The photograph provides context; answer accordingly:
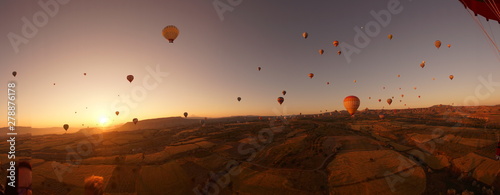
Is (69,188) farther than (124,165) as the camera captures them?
No

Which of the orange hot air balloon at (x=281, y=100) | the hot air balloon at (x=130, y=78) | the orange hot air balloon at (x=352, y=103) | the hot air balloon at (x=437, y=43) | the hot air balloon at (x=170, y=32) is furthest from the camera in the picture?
the orange hot air balloon at (x=281, y=100)

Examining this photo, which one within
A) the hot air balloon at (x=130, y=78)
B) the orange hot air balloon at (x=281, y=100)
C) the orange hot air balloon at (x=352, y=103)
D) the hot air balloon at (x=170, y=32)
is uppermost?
the hot air balloon at (x=170, y=32)

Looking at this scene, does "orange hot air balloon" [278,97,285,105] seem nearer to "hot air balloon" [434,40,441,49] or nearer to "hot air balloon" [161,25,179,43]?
"hot air balloon" [434,40,441,49]

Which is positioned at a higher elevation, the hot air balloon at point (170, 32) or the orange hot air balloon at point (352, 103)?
the hot air balloon at point (170, 32)

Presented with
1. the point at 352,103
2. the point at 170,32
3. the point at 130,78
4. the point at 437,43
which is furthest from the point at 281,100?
the point at 130,78

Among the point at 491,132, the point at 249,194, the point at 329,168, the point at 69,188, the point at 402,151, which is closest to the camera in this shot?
the point at 249,194

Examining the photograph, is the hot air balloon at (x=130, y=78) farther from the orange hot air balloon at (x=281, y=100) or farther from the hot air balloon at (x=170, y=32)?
the orange hot air balloon at (x=281, y=100)

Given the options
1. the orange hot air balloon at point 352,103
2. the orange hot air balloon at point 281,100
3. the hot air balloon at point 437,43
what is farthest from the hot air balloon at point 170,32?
the hot air balloon at point 437,43

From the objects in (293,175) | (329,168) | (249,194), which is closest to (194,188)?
(249,194)

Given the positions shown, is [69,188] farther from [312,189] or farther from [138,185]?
[312,189]
